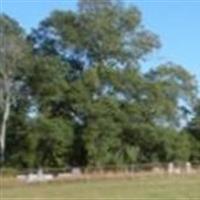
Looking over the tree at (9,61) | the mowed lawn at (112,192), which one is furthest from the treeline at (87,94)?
the mowed lawn at (112,192)

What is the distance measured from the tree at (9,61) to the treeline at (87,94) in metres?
0.07

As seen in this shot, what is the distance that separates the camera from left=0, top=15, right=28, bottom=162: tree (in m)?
52.9

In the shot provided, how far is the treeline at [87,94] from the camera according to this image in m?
53.4

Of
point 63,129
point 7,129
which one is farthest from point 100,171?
point 7,129

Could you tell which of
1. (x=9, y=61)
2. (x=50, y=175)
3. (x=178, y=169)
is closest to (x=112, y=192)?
(x=50, y=175)

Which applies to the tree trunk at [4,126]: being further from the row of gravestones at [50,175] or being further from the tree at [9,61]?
the row of gravestones at [50,175]

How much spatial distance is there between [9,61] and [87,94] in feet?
19.2

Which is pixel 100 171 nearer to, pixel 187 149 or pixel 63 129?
pixel 63 129

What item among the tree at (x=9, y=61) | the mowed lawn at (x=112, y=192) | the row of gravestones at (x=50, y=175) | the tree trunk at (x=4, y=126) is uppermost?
the tree at (x=9, y=61)

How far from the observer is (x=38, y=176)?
47156mm

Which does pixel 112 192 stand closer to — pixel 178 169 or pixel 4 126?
pixel 178 169

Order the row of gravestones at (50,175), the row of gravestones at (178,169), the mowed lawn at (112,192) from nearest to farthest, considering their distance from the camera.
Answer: the mowed lawn at (112,192) < the row of gravestones at (50,175) < the row of gravestones at (178,169)

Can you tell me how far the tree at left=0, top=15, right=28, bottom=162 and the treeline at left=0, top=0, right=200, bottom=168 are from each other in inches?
2.8

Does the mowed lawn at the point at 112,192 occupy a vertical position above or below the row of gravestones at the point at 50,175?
below
